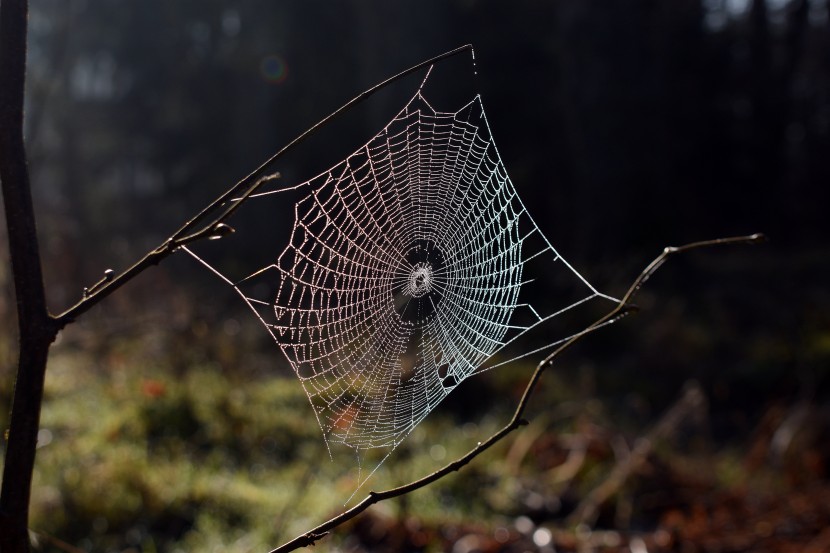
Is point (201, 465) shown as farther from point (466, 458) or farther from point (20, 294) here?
point (466, 458)

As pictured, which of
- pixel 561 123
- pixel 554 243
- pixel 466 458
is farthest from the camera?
pixel 561 123

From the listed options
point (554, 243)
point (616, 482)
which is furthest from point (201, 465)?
point (554, 243)

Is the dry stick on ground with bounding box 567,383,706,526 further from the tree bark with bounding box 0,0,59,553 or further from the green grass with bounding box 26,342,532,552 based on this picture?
the tree bark with bounding box 0,0,59,553

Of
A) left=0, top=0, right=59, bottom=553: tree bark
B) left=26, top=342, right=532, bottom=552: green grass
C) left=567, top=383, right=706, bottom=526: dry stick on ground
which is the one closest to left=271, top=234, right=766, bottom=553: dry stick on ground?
left=0, top=0, right=59, bottom=553: tree bark

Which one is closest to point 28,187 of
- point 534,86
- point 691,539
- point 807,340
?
point 691,539

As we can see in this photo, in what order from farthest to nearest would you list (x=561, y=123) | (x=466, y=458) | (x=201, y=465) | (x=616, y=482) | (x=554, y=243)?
(x=561, y=123) → (x=554, y=243) → (x=201, y=465) → (x=616, y=482) → (x=466, y=458)

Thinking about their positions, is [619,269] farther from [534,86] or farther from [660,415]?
[534,86]
